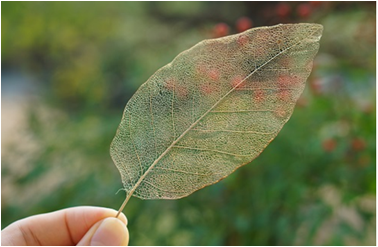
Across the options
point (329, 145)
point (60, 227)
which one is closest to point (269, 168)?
point (329, 145)

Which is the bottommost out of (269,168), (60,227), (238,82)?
(269,168)

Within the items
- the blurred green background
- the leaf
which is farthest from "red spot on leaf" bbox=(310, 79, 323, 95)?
the leaf

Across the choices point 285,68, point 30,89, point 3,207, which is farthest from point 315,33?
point 30,89

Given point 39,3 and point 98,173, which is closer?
point 98,173

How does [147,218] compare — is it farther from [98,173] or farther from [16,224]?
[16,224]

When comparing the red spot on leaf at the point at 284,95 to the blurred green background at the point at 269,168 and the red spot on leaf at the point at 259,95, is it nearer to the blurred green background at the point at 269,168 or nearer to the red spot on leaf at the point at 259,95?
the red spot on leaf at the point at 259,95

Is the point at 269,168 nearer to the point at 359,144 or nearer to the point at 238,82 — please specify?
the point at 359,144
